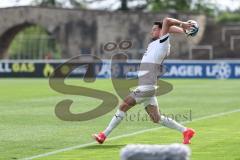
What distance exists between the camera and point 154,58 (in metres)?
13.7

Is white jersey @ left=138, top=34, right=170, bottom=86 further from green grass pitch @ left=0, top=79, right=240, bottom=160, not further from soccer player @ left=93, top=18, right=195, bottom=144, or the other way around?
green grass pitch @ left=0, top=79, right=240, bottom=160

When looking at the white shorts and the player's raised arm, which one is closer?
the player's raised arm

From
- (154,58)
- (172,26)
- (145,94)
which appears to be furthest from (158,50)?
(145,94)

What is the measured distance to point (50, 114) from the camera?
21078mm

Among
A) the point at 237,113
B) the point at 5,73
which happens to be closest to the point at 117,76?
the point at 5,73

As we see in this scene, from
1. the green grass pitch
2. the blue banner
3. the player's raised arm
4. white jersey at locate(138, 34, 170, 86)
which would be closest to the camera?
the green grass pitch

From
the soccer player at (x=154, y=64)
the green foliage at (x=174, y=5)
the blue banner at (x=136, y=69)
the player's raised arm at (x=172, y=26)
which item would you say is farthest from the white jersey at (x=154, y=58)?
the green foliage at (x=174, y=5)

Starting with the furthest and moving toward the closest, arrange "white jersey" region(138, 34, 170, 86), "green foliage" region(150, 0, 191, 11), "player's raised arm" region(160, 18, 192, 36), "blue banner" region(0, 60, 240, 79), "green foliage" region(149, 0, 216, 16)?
"green foliage" region(149, 0, 216, 16), "green foliage" region(150, 0, 191, 11), "blue banner" region(0, 60, 240, 79), "white jersey" region(138, 34, 170, 86), "player's raised arm" region(160, 18, 192, 36)

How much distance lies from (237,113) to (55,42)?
53514mm

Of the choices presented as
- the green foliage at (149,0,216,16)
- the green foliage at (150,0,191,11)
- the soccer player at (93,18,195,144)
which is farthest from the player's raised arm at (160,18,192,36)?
the green foliage at (150,0,191,11)

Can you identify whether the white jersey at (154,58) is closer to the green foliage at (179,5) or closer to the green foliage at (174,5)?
the green foliage at (179,5)

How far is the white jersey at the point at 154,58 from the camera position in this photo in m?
13.7

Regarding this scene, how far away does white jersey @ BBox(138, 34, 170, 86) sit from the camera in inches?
539

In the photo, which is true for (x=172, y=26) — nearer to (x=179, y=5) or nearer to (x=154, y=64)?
(x=154, y=64)
